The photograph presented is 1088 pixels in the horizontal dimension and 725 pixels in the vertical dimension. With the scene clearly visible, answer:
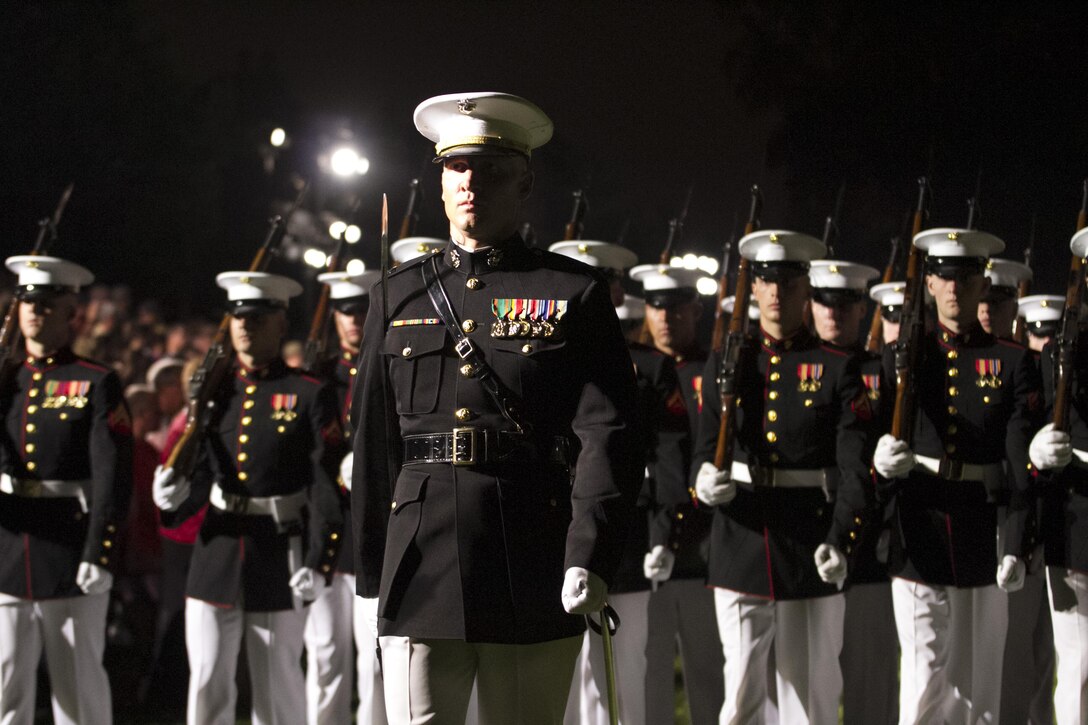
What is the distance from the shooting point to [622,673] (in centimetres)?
576

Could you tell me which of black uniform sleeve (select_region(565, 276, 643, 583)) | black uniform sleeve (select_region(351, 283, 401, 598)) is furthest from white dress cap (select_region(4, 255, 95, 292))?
black uniform sleeve (select_region(565, 276, 643, 583))

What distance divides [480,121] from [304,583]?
10.4ft

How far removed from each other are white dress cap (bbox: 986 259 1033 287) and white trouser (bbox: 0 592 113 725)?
4.80 metres

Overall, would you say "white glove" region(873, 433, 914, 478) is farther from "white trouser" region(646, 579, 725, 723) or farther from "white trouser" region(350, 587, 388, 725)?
"white trouser" region(350, 587, 388, 725)

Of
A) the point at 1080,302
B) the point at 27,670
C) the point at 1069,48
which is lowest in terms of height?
the point at 27,670

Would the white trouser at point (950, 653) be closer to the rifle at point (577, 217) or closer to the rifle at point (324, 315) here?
the rifle at point (577, 217)

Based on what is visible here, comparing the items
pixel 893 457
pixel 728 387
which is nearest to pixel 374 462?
→ pixel 728 387

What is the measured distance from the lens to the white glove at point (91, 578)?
5.55 meters

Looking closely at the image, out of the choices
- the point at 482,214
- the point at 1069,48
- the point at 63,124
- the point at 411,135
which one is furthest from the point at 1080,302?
the point at 63,124

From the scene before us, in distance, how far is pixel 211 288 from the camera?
54.8ft

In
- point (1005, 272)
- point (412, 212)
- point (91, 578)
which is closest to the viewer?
point (91, 578)

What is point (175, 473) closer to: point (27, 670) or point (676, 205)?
point (27, 670)

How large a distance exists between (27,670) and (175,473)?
3.42 feet

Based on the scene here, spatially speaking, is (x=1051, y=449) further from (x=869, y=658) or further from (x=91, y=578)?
(x=91, y=578)
